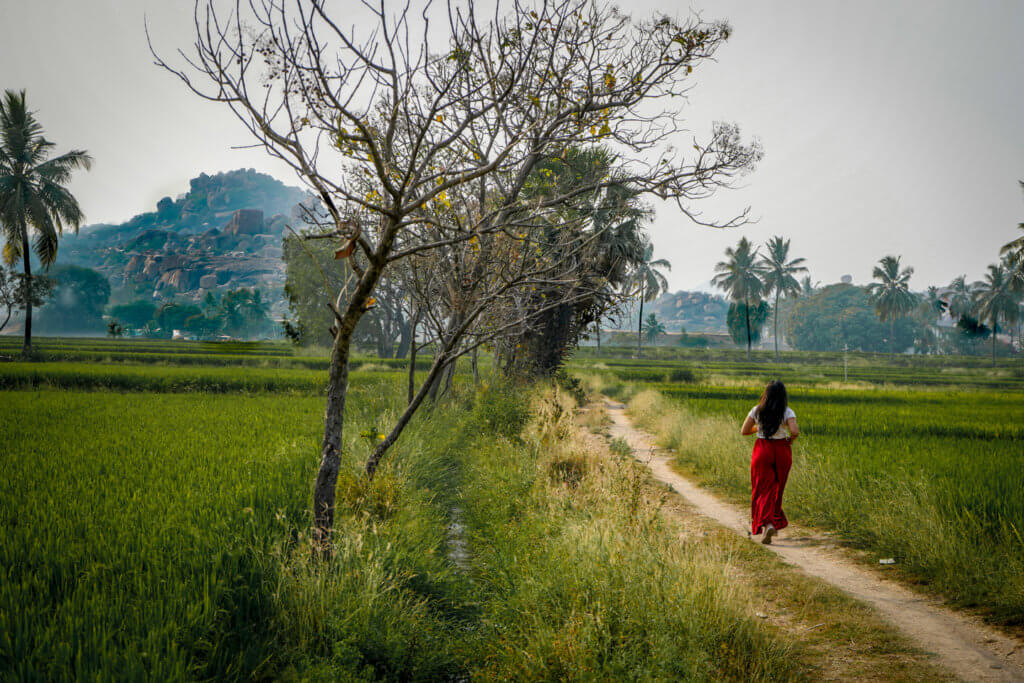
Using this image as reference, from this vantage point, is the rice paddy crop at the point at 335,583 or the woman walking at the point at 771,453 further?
the woman walking at the point at 771,453

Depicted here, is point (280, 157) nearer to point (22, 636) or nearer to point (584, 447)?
point (22, 636)

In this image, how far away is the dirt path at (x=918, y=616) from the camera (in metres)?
3.85

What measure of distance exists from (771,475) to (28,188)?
139 feet

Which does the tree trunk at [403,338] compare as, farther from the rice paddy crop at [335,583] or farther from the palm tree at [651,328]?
the palm tree at [651,328]

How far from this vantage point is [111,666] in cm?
268

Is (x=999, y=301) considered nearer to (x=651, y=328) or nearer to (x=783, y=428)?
(x=651, y=328)

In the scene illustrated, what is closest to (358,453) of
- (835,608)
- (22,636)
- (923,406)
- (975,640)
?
(22,636)

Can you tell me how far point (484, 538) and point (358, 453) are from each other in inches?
99.3

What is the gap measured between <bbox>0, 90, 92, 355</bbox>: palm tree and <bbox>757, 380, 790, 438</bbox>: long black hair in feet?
128

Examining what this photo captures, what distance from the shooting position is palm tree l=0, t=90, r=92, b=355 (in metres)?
30.2

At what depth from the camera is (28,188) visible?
3073cm

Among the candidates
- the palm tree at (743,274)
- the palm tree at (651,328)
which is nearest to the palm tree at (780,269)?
the palm tree at (743,274)

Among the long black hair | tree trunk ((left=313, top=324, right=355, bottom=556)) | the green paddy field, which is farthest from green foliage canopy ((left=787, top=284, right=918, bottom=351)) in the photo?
tree trunk ((left=313, top=324, right=355, bottom=556))

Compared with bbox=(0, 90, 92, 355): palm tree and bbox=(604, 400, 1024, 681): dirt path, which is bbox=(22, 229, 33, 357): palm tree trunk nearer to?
bbox=(0, 90, 92, 355): palm tree
